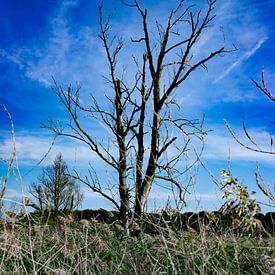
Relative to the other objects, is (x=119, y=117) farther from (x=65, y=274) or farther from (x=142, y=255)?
(x=65, y=274)

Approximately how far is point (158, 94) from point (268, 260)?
7306 mm

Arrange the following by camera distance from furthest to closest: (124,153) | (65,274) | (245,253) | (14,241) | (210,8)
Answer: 1. (210,8)
2. (124,153)
3. (14,241)
4. (245,253)
5. (65,274)

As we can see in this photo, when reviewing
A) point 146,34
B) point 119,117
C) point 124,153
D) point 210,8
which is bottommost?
point 124,153

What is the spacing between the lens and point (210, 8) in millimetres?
10594

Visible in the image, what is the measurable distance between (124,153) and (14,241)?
6312 mm

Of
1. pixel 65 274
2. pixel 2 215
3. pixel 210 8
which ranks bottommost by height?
pixel 65 274

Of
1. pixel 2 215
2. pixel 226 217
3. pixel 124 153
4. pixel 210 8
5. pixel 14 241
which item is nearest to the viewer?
pixel 14 241

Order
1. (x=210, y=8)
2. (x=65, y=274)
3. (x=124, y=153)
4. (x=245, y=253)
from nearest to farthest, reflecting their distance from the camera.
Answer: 1. (x=65, y=274)
2. (x=245, y=253)
3. (x=124, y=153)
4. (x=210, y=8)

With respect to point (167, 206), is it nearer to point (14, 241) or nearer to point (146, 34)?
point (14, 241)

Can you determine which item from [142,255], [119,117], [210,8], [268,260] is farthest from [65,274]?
[210,8]

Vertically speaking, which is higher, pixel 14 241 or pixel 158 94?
pixel 158 94

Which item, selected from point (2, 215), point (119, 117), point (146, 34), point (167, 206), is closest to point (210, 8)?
point (146, 34)

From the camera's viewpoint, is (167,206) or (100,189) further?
(100,189)

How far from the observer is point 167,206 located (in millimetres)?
4715
